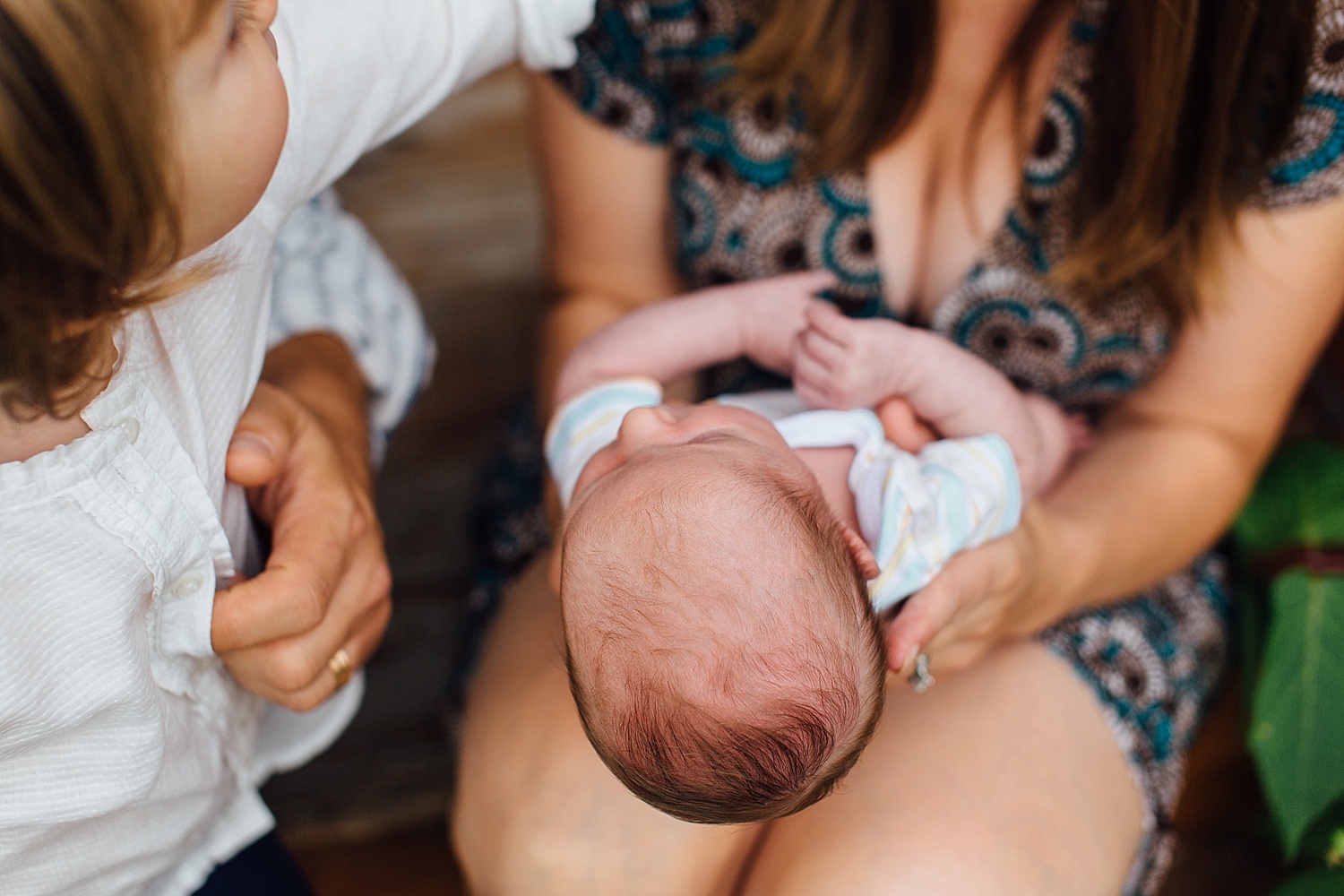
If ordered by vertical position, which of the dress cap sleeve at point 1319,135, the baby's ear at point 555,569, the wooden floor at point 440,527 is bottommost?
the wooden floor at point 440,527

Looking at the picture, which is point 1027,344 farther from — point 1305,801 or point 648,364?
point 1305,801

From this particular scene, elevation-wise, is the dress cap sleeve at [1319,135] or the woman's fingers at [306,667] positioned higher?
the dress cap sleeve at [1319,135]

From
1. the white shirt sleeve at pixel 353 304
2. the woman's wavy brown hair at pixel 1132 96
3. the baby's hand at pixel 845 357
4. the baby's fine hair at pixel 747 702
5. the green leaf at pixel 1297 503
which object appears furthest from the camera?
the green leaf at pixel 1297 503

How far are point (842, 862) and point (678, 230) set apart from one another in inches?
27.7

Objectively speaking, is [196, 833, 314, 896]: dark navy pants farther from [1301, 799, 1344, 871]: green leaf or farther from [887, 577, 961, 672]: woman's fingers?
[1301, 799, 1344, 871]: green leaf

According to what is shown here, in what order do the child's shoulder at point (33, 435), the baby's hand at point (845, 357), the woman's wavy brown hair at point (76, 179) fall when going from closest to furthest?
the woman's wavy brown hair at point (76, 179) < the child's shoulder at point (33, 435) < the baby's hand at point (845, 357)

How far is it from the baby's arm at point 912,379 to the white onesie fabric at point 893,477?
0.9 inches

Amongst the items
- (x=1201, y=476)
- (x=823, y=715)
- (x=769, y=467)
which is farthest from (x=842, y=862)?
(x=1201, y=476)

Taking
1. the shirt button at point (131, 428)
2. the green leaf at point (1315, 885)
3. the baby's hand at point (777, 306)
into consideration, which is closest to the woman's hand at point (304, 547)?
the shirt button at point (131, 428)

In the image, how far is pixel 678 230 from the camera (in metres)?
1.24

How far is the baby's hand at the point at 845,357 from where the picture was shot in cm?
103

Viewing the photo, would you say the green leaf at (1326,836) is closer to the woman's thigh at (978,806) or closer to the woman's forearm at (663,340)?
the woman's thigh at (978,806)

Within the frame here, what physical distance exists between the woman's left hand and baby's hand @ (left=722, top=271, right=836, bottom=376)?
0.96 ft

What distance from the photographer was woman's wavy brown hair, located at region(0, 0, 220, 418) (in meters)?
0.55
